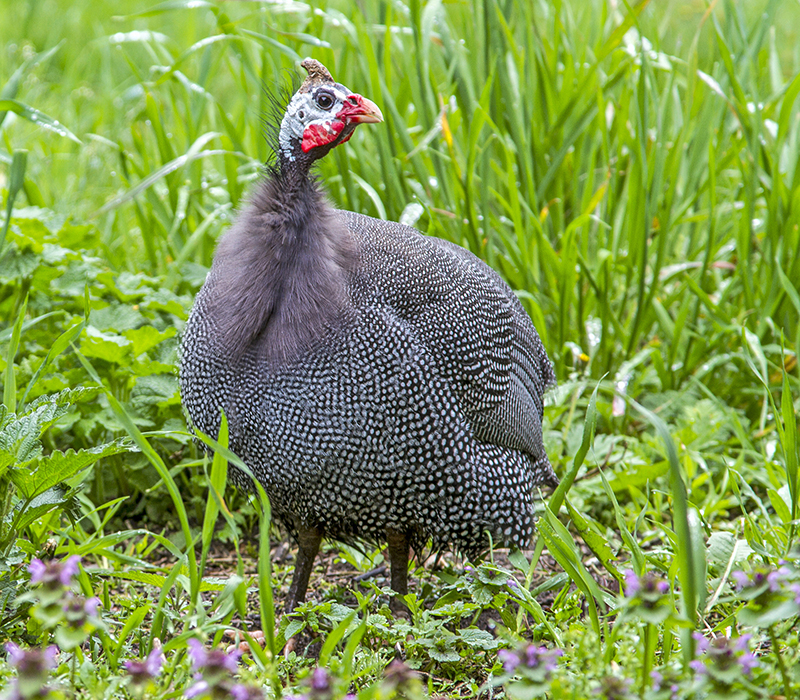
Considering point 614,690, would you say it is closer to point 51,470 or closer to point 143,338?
point 51,470

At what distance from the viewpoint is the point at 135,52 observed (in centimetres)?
723

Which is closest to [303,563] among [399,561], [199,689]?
[399,561]

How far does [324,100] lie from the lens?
8.32 ft

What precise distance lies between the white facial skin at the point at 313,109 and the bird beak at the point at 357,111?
0.01 m

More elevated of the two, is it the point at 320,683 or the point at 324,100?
the point at 324,100

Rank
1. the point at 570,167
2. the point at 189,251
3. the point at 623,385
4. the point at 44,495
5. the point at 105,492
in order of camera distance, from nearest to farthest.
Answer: the point at 44,495, the point at 105,492, the point at 623,385, the point at 189,251, the point at 570,167

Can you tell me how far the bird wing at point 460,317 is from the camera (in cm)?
262

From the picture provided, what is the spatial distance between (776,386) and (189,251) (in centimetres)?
248

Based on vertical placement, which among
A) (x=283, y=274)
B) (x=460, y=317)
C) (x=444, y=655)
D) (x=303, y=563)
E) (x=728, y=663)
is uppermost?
(x=283, y=274)

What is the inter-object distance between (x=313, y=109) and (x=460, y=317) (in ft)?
2.32

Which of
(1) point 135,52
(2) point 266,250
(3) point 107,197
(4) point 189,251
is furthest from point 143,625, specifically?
(1) point 135,52

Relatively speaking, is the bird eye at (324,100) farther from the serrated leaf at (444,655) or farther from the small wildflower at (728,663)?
the small wildflower at (728,663)

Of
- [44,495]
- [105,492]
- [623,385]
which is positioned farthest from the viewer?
[623,385]

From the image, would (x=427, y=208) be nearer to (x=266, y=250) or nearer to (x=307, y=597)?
(x=266, y=250)
